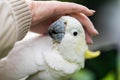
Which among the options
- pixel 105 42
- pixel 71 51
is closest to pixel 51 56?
pixel 71 51

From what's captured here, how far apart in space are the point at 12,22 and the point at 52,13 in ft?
0.43

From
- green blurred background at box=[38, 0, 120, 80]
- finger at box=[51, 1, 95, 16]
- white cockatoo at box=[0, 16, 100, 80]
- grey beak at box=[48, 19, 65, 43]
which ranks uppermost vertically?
finger at box=[51, 1, 95, 16]

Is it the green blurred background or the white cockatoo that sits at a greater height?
the white cockatoo

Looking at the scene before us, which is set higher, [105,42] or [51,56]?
[51,56]

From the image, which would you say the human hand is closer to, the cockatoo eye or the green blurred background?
the cockatoo eye

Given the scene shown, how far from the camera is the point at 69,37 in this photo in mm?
912

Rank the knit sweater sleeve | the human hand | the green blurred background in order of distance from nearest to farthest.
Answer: the knit sweater sleeve
the human hand
the green blurred background

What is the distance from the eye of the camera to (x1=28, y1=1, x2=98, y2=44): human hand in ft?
3.09

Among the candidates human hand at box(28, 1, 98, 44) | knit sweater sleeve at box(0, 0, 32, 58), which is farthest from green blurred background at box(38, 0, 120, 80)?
knit sweater sleeve at box(0, 0, 32, 58)

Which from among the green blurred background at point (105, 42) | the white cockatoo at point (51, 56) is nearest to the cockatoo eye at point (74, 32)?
the white cockatoo at point (51, 56)

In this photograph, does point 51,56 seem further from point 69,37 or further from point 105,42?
point 105,42

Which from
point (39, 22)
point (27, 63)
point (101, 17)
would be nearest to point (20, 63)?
point (27, 63)

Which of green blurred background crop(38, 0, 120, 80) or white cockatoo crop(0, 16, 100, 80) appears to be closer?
white cockatoo crop(0, 16, 100, 80)

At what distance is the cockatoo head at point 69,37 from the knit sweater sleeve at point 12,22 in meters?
0.07
